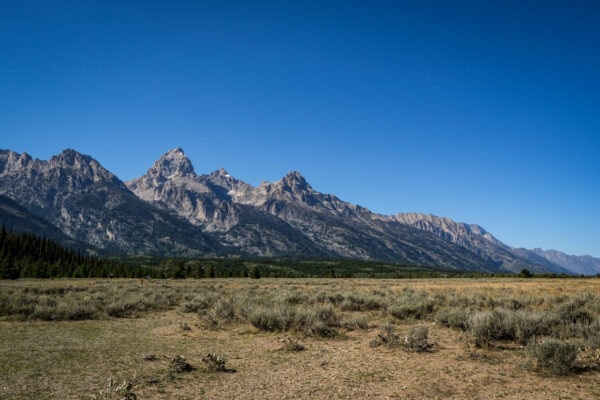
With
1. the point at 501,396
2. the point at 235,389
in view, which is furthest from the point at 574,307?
the point at 235,389

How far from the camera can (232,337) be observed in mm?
15375

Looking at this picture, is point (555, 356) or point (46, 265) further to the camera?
point (46, 265)

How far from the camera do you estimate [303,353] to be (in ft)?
40.7

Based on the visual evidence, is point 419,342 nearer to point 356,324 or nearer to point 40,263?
point 356,324

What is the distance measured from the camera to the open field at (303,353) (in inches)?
337

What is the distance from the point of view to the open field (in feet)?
28.1

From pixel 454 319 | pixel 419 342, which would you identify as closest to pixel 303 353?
pixel 419 342

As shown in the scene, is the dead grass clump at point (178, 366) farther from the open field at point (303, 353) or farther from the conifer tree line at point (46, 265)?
the conifer tree line at point (46, 265)

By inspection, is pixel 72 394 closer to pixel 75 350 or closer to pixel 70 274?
pixel 75 350

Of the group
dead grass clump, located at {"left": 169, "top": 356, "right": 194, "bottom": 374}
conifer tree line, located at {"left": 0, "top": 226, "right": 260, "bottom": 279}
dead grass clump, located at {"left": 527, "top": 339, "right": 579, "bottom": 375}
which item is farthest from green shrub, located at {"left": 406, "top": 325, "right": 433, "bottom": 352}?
conifer tree line, located at {"left": 0, "top": 226, "right": 260, "bottom": 279}

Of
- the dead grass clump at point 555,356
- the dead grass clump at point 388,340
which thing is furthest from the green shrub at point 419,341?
the dead grass clump at point 555,356

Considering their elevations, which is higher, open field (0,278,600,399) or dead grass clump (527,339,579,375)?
dead grass clump (527,339,579,375)

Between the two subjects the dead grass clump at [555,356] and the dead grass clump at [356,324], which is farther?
the dead grass clump at [356,324]

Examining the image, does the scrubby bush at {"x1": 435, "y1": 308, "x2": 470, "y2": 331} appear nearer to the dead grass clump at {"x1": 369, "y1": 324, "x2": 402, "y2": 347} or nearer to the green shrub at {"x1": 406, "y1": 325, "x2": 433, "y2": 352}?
the green shrub at {"x1": 406, "y1": 325, "x2": 433, "y2": 352}
